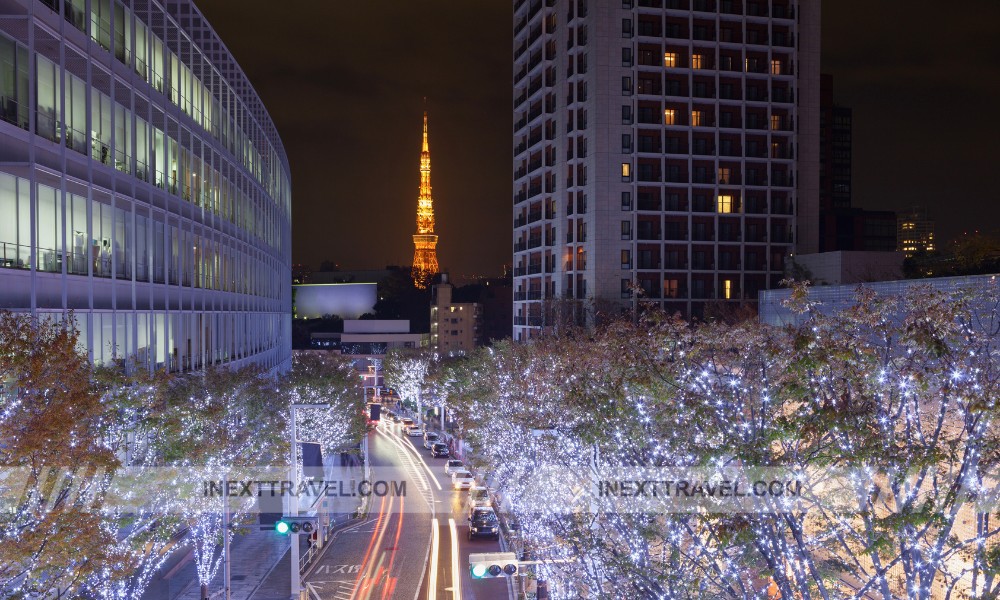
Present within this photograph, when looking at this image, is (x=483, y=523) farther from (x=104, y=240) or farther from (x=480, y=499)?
(x=104, y=240)

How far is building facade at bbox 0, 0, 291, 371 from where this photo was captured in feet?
56.1

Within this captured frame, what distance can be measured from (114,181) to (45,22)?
5.31 meters

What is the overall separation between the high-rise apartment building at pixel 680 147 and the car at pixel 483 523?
79.4 ft

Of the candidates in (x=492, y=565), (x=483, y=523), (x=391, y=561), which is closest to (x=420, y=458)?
(x=483, y=523)

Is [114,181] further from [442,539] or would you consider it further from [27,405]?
[442,539]

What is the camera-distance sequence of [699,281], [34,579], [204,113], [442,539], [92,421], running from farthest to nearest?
[699,281]
[204,113]
[442,539]
[92,421]
[34,579]

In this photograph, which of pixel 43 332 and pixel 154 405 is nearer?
pixel 43 332

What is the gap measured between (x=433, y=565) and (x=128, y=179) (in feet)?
52.4

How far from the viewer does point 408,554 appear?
25.3 meters

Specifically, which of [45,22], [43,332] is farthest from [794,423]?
[45,22]

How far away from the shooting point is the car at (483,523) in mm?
26656

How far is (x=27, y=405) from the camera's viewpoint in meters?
10.9

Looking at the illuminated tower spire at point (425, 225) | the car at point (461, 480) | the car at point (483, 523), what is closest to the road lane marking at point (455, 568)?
the car at point (483, 523)

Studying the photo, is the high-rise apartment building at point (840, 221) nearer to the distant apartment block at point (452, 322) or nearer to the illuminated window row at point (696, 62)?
the illuminated window row at point (696, 62)
